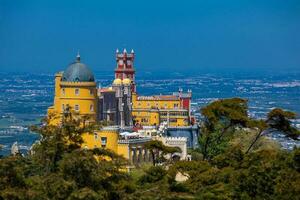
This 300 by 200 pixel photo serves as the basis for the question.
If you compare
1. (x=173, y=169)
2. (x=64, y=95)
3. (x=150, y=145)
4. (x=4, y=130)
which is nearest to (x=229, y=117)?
(x=150, y=145)

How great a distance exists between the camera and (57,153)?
22.9 metres

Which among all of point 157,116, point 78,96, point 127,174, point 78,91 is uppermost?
point 78,91

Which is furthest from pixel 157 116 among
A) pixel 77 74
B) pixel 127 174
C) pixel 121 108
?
pixel 127 174

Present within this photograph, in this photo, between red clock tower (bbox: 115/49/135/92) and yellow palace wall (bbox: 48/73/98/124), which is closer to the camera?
yellow palace wall (bbox: 48/73/98/124)

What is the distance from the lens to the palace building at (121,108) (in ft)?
153

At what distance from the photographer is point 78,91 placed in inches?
2020

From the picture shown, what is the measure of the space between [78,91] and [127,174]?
26.5 m

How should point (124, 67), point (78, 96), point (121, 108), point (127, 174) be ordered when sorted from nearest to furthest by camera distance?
point (127, 174) → point (78, 96) → point (121, 108) → point (124, 67)

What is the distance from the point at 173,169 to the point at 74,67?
81.1 feet

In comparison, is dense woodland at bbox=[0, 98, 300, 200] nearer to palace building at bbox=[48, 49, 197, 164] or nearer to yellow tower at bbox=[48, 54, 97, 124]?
palace building at bbox=[48, 49, 197, 164]

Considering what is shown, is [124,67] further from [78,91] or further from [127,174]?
[127,174]

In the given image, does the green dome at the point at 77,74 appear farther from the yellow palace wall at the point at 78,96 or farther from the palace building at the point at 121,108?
the yellow palace wall at the point at 78,96

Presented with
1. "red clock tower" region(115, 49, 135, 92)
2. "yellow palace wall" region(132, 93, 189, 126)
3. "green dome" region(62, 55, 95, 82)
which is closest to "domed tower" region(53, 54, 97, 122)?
"green dome" region(62, 55, 95, 82)

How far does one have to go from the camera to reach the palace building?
46.8 metres
